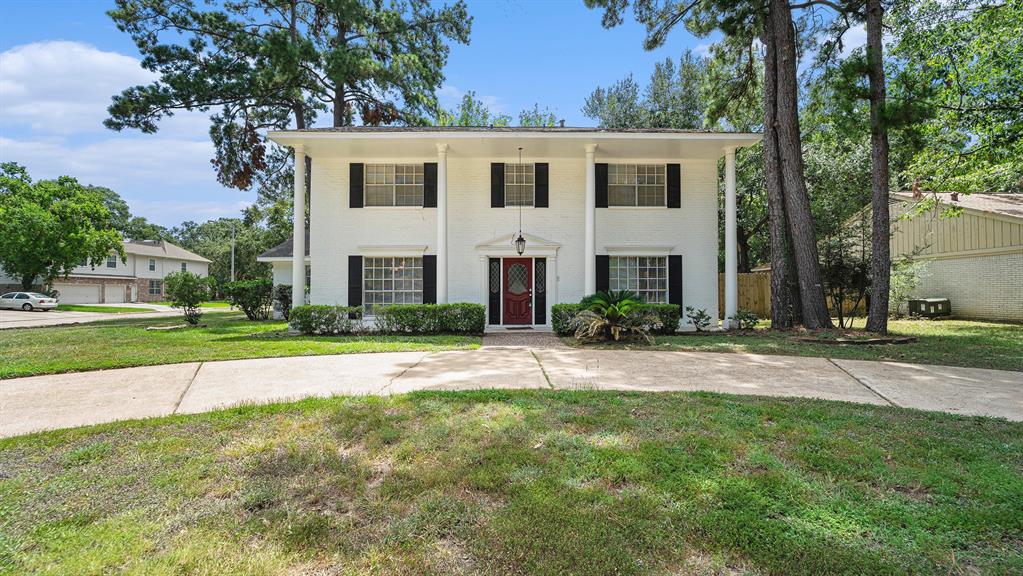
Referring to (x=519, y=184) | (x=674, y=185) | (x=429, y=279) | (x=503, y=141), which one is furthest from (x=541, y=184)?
(x=429, y=279)

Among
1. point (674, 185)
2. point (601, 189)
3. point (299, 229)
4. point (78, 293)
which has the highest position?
point (674, 185)

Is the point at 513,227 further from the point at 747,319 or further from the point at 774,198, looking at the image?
the point at 774,198

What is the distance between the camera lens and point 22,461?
3.21 metres

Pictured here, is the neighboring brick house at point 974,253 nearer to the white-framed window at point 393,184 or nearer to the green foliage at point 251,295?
the white-framed window at point 393,184

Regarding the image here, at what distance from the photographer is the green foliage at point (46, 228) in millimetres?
28923

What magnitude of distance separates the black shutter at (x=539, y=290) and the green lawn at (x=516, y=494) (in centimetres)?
880

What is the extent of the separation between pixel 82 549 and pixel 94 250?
4040cm

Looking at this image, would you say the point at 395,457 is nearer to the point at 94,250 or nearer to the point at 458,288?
the point at 458,288

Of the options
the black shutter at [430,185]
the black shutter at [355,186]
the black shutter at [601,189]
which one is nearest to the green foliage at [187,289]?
the black shutter at [355,186]

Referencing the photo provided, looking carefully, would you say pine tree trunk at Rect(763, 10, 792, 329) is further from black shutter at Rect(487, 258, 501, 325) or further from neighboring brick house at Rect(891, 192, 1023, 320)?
black shutter at Rect(487, 258, 501, 325)

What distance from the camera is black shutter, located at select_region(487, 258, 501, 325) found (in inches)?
507

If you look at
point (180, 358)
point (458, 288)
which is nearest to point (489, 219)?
point (458, 288)

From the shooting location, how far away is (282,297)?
14875 millimetres

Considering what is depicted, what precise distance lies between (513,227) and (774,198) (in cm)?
658
